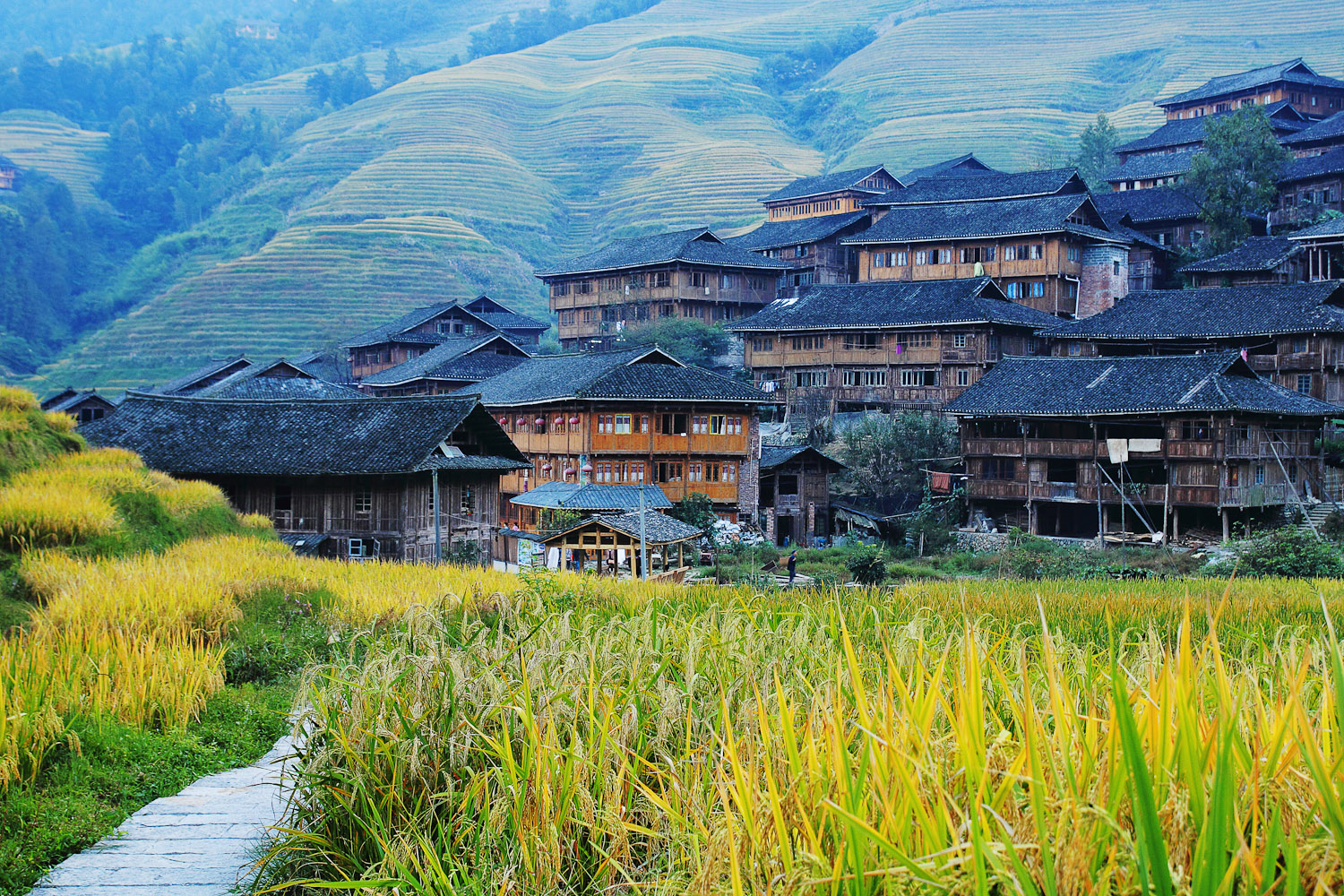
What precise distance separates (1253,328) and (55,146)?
11122 cm

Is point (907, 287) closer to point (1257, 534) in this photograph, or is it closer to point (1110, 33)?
point (1257, 534)

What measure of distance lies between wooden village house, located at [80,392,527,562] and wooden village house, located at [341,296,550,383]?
2418 cm

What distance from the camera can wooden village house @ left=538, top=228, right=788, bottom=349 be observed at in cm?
4944

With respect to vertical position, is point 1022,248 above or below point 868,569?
above

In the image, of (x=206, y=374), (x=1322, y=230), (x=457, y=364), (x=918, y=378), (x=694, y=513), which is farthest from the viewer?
(x=206, y=374)

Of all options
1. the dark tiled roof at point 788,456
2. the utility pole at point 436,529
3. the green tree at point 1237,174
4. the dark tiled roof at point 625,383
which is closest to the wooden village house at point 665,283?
the dark tiled roof at point 625,383

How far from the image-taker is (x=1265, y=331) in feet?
108

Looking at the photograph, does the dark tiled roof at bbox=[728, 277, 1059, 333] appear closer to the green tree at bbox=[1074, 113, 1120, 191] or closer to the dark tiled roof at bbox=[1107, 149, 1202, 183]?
the dark tiled roof at bbox=[1107, 149, 1202, 183]

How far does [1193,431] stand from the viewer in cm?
2906

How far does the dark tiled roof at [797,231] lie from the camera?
51250 millimetres

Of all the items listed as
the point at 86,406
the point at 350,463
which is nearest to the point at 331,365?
the point at 86,406

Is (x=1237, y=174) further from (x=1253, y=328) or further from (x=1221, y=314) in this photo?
(x=1253, y=328)

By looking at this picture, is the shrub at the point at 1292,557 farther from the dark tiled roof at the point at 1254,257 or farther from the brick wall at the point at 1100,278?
the brick wall at the point at 1100,278

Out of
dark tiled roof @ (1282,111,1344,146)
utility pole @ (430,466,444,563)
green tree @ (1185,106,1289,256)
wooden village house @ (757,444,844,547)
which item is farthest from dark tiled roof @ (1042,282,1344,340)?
utility pole @ (430,466,444,563)
